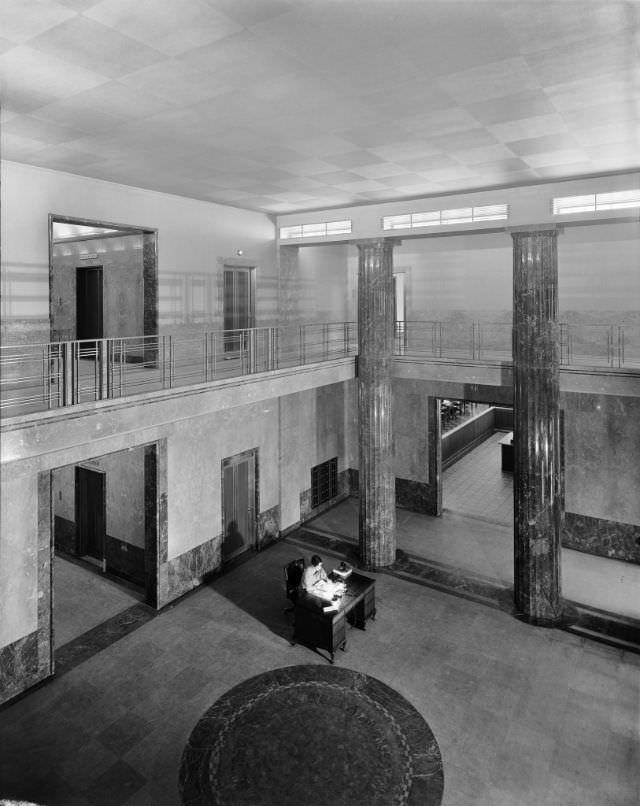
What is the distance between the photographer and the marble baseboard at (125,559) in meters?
9.49

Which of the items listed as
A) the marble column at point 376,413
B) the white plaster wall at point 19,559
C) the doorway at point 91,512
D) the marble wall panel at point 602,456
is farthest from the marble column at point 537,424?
the doorway at point 91,512

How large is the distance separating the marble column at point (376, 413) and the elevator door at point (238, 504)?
2.13m

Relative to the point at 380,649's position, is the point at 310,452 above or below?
above

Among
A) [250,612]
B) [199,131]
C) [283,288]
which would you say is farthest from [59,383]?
[283,288]

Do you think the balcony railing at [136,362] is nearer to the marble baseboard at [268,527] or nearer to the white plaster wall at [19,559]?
the white plaster wall at [19,559]

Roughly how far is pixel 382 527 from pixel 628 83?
7.59m

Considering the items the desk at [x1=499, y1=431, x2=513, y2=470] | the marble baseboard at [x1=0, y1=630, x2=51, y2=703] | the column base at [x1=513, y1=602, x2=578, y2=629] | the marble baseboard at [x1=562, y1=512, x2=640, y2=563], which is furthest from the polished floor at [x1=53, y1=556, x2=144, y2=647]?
the desk at [x1=499, y1=431, x2=513, y2=470]

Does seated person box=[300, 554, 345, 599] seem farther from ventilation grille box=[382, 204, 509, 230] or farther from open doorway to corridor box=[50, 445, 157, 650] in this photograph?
ventilation grille box=[382, 204, 509, 230]

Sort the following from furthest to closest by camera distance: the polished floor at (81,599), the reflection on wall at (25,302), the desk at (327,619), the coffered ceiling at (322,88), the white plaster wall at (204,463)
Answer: the white plaster wall at (204,463), the polished floor at (81,599), the desk at (327,619), the reflection on wall at (25,302), the coffered ceiling at (322,88)

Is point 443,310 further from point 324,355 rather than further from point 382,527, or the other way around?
point 382,527

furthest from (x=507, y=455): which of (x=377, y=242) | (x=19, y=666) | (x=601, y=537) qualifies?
(x=19, y=666)

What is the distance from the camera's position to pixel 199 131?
6.02 meters

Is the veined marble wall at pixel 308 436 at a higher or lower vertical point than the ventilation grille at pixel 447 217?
lower

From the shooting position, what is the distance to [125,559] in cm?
967
